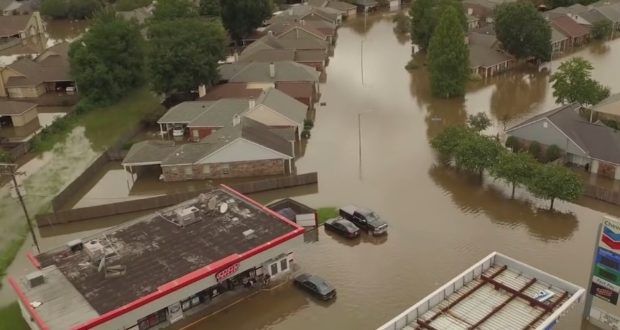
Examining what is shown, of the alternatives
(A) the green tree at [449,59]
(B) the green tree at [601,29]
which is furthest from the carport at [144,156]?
(B) the green tree at [601,29]

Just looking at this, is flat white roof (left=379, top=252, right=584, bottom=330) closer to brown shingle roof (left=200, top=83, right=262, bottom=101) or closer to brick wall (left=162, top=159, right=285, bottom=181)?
brick wall (left=162, top=159, right=285, bottom=181)

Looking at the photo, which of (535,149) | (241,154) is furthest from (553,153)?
(241,154)

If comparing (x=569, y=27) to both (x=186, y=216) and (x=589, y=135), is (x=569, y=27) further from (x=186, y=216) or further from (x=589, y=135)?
(x=186, y=216)

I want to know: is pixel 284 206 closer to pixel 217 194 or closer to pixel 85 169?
pixel 217 194

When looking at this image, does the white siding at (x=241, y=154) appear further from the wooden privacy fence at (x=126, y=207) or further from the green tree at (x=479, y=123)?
the green tree at (x=479, y=123)

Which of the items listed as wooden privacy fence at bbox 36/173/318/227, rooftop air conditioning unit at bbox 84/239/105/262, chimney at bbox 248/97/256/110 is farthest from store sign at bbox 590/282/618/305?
chimney at bbox 248/97/256/110

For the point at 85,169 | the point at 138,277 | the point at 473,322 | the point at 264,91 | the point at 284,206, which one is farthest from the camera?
the point at 264,91

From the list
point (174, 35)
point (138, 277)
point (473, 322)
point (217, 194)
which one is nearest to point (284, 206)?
point (217, 194)
